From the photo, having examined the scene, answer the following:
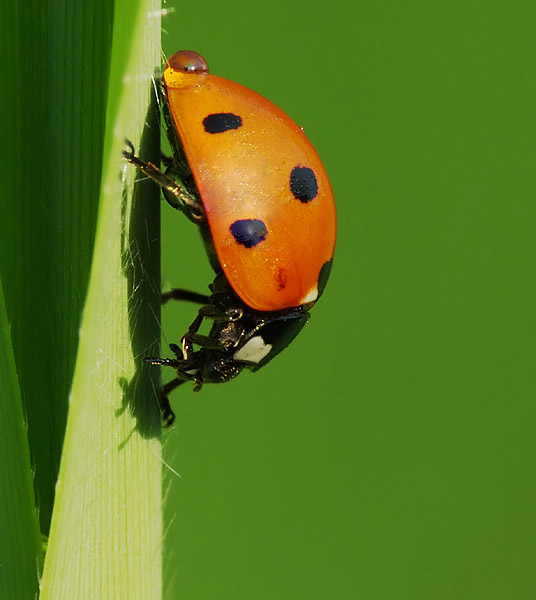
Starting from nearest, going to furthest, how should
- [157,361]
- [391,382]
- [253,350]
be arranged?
[157,361] < [253,350] < [391,382]

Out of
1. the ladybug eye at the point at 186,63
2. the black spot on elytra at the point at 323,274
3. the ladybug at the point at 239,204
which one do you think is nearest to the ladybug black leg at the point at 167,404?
the ladybug at the point at 239,204

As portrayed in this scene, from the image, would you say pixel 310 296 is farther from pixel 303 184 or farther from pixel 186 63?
pixel 186 63

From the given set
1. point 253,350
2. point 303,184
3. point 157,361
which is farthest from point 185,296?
point 157,361

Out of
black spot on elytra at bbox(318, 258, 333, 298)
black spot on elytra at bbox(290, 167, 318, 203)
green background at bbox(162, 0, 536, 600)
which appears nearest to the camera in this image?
black spot on elytra at bbox(290, 167, 318, 203)

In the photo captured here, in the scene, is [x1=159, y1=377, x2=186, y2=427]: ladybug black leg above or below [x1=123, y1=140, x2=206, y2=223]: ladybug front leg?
below

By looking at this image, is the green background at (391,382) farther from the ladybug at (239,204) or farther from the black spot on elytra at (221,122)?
the black spot on elytra at (221,122)

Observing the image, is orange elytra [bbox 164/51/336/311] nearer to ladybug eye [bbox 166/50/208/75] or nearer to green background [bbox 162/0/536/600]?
ladybug eye [bbox 166/50/208/75]

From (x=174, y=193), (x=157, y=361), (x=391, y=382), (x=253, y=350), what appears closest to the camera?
(x=157, y=361)

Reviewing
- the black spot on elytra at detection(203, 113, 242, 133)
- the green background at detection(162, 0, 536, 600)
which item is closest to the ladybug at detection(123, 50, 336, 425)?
the black spot on elytra at detection(203, 113, 242, 133)
